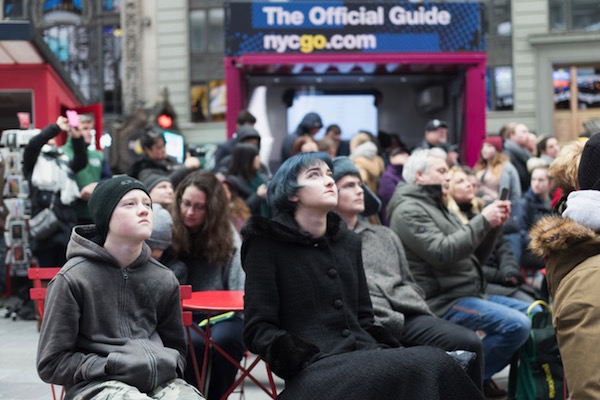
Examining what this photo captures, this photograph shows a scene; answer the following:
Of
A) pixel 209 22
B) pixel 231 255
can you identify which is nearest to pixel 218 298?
pixel 231 255

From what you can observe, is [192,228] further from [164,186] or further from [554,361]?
[554,361]

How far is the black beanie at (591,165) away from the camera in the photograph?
10.1ft

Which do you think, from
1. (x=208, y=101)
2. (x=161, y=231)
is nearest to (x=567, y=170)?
(x=161, y=231)

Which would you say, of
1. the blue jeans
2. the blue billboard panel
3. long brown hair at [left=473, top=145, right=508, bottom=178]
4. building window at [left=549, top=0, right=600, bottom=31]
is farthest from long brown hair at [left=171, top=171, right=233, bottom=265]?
building window at [left=549, top=0, right=600, bottom=31]

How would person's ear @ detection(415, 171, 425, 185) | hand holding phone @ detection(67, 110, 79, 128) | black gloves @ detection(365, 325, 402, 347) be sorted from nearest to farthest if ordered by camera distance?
black gloves @ detection(365, 325, 402, 347), person's ear @ detection(415, 171, 425, 185), hand holding phone @ detection(67, 110, 79, 128)

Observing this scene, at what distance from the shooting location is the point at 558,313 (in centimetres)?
293

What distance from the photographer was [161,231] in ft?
15.9

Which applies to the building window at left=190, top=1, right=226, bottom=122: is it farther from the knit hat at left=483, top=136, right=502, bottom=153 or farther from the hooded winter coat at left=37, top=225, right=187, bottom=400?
the hooded winter coat at left=37, top=225, right=187, bottom=400

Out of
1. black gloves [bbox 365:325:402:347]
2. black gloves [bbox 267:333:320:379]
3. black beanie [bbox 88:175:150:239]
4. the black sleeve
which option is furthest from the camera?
the black sleeve

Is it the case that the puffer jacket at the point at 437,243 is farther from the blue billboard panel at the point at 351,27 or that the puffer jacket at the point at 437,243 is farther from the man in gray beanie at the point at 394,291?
the blue billboard panel at the point at 351,27

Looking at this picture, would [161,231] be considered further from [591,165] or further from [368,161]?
[368,161]

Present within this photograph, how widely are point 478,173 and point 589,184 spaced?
6743mm

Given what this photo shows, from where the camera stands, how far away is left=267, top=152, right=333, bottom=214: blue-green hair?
4172 millimetres

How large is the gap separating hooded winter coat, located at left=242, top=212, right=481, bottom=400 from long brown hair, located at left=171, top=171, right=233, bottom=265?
1.08 m
